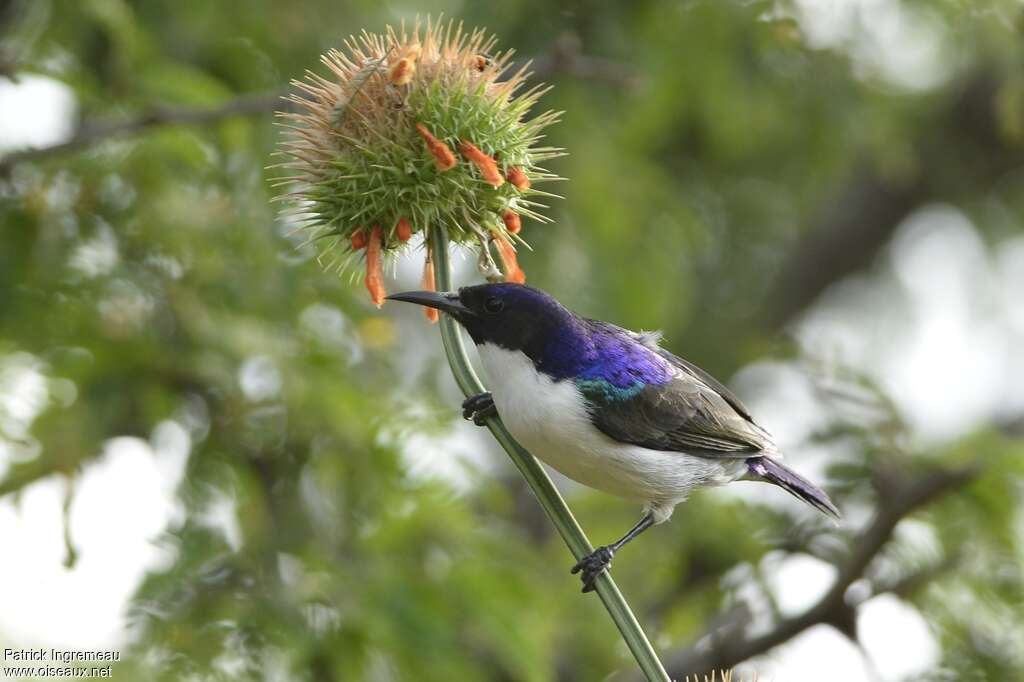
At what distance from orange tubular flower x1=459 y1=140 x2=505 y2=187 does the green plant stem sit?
0.18 meters

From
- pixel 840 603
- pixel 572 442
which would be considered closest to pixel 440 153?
pixel 572 442

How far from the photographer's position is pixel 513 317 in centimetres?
318

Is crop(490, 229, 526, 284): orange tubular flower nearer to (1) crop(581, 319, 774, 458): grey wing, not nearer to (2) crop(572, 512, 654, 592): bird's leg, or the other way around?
(1) crop(581, 319, 774, 458): grey wing

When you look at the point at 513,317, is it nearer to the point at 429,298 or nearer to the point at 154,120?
the point at 429,298

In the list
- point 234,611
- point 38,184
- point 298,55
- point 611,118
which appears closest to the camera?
point 234,611

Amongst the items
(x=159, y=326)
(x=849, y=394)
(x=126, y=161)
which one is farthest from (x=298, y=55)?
(x=849, y=394)

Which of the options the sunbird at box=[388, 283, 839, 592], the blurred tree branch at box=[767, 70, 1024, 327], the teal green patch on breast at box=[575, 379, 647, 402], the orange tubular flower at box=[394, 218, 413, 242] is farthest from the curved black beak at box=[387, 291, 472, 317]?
the blurred tree branch at box=[767, 70, 1024, 327]

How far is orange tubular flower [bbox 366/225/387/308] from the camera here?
2.77 m

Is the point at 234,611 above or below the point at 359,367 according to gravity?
below

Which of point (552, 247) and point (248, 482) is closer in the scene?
point (248, 482)

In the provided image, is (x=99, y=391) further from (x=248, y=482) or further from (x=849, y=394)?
(x=849, y=394)

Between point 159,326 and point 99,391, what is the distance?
38 cm

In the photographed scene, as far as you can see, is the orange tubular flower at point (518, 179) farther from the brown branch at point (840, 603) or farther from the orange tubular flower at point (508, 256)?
the brown branch at point (840, 603)

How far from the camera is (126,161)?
4.91 metres
